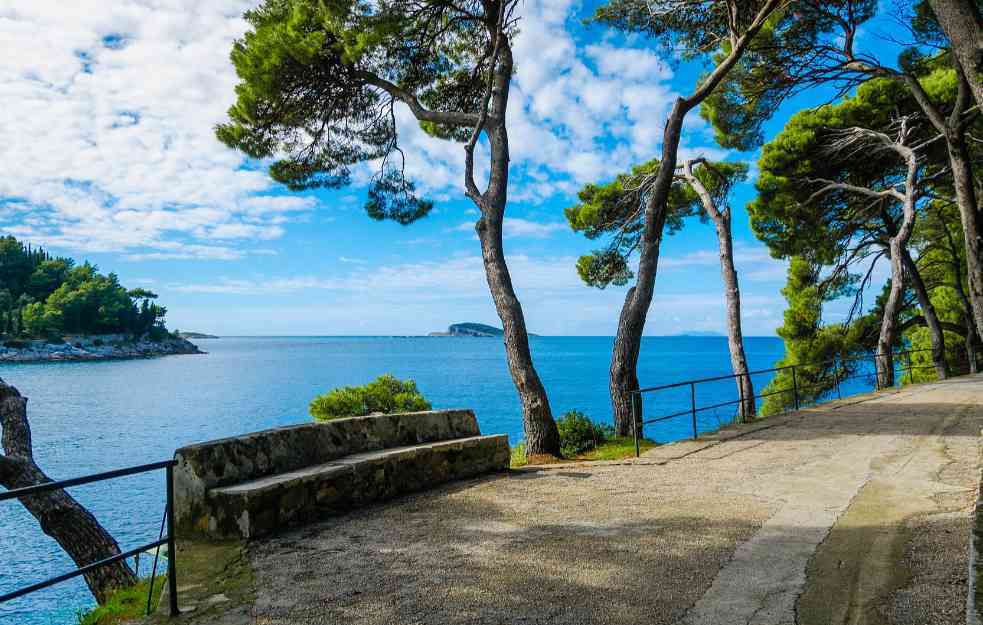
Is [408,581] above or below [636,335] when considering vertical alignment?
below

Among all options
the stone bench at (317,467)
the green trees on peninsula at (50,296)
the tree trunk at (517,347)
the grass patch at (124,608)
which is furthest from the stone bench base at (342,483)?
the green trees on peninsula at (50,296)

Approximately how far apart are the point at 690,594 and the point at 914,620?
962mm

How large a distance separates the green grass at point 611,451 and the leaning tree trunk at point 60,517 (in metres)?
4.59

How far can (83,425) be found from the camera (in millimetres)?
36219

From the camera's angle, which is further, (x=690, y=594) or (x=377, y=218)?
(x=377, y=218)

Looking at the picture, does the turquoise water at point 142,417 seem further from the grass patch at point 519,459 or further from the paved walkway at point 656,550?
the paved walkway at point 656,550

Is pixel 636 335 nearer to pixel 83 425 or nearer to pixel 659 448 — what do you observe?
pixel 659 448

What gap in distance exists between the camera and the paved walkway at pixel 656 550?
2979mm

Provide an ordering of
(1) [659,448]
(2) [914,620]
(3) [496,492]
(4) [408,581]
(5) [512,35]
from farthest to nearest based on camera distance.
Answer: (5) [512,35]
(1) [659,448]
(3) [496,492]
(4) [408,581]
(2) [914,620]

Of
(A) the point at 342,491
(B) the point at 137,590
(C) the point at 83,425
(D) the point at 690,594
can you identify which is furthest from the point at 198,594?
(C) the point at 83,425

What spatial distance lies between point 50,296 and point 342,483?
11185 cm

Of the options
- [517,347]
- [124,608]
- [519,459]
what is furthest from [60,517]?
[517,347]

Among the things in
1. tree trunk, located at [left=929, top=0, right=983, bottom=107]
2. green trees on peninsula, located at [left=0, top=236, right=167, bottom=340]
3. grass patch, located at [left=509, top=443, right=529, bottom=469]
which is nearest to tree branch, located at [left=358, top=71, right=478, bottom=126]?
grass patch, located at [left=509, top=443, right=529, bottom=469]

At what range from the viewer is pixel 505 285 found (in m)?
9.11
